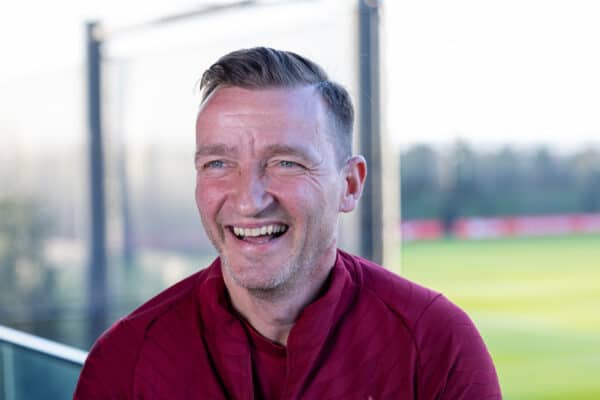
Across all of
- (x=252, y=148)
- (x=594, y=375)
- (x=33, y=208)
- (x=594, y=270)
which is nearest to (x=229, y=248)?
(x=252, y=148)

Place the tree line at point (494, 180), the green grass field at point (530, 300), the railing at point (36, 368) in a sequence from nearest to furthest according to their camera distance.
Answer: the railing at point (36, 368) < the green grass field at point (530, 300) < the tree line at point (494, 180)

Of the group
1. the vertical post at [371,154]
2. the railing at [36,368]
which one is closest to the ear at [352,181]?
the railing at [36,368]

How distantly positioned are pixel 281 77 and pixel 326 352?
1.16 ft

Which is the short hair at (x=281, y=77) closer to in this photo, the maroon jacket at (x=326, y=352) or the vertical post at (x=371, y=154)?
the maroon jacket at (x=326, y=352)

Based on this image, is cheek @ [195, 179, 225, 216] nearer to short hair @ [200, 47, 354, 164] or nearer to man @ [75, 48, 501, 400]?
man @ [75, 48, 501, 400]

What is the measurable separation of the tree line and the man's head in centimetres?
1991

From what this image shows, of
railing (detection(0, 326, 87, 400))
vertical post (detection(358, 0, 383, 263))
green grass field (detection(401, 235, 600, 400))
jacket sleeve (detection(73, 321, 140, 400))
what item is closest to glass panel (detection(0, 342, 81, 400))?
railing (detection(0, 326, 87, 400))

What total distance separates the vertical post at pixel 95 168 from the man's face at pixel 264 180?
2909mm

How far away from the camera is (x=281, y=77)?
1.05m

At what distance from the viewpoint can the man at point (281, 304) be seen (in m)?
1.04

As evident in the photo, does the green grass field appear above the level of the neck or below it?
below

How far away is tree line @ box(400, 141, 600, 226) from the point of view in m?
21.3

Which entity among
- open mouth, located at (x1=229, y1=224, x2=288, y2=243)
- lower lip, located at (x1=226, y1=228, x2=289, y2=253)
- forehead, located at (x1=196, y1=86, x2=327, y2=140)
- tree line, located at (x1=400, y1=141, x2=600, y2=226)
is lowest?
tree line, located at (x1=400, y1=141, x2=600, y2=226)

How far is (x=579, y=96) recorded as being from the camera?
22125mm
